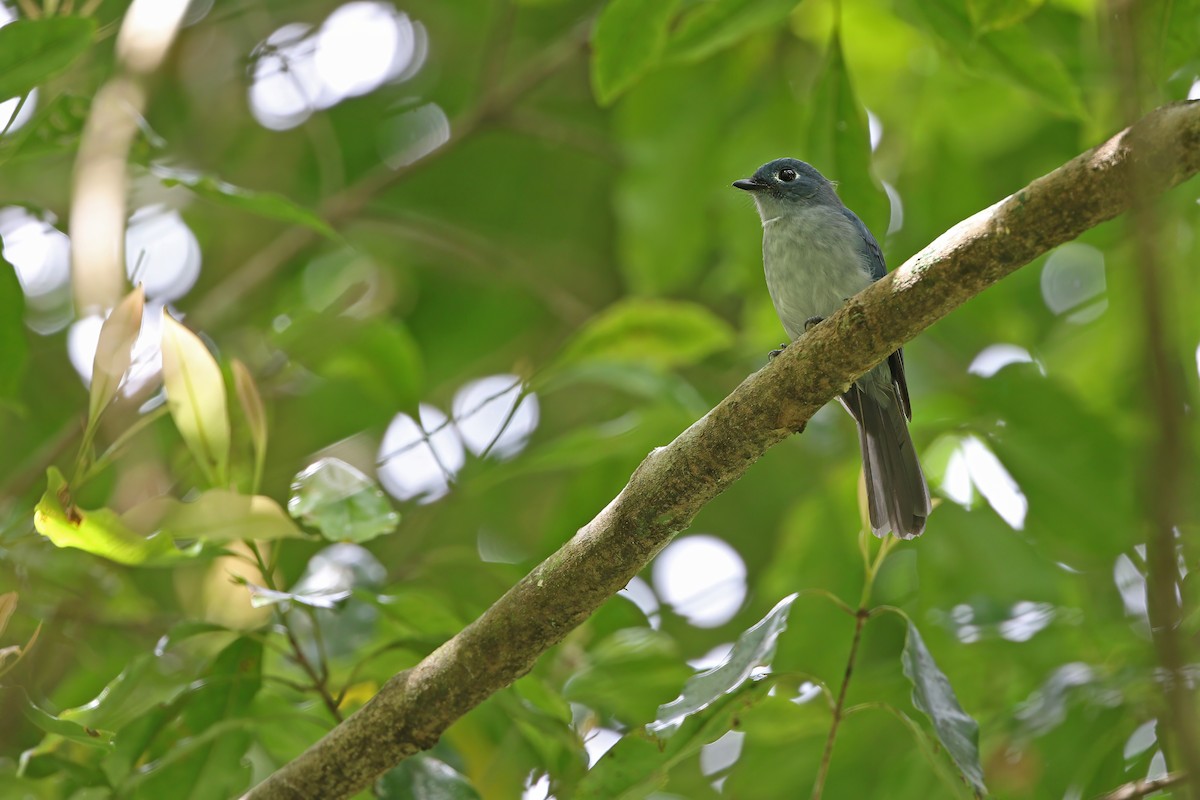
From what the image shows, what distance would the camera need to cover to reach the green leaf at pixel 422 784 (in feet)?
9.13

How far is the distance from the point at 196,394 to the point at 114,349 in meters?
0.22

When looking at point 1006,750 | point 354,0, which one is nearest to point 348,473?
point 1006,750

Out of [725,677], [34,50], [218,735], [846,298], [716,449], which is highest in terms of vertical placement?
[34,50]

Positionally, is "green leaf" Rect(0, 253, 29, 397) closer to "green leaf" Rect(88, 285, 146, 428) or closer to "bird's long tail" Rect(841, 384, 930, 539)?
"green leaf" Rect(88, 285, 146, 428)

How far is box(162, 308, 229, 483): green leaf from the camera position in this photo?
2.55 metres

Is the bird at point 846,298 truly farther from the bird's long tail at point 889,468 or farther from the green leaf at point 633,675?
the green leaf at point 633,675

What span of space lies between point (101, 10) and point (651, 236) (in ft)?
7.26

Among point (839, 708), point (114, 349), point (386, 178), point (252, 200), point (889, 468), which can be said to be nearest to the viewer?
point (114, 349)

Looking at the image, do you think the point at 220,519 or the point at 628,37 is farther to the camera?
the point at 628,37

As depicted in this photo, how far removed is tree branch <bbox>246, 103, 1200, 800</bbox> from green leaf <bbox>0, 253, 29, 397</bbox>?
125cm

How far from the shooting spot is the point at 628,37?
9.39 feet

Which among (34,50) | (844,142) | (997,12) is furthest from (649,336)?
(34,50)

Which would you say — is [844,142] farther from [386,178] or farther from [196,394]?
[386,178]

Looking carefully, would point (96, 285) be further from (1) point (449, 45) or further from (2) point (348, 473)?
(1) point (449, 45)
